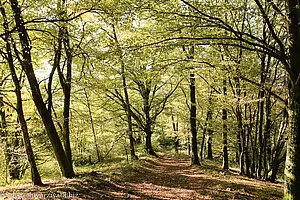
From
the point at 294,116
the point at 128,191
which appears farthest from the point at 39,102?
the point at 294,116

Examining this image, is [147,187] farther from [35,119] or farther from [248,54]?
[35,119]

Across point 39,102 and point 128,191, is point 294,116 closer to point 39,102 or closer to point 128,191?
point 128,191

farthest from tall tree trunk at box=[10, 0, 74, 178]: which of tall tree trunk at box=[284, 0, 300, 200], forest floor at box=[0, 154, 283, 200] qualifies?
tall tree trunk at box=[284, 0, 300, 200]

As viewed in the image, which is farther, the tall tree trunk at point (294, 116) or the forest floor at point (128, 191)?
the forest floor at point (128, 191)

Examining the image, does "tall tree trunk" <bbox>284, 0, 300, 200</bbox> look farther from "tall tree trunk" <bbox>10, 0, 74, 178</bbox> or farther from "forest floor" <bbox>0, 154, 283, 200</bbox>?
"tall tree trunk" <bbox>10, 0, 74, 178</bbox>

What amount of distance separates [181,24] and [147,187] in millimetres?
6902

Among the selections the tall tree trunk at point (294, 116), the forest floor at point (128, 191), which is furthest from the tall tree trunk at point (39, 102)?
the tall tree trunk at point (294, 116)

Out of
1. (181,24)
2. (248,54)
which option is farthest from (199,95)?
(181,24)

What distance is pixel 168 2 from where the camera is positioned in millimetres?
7703

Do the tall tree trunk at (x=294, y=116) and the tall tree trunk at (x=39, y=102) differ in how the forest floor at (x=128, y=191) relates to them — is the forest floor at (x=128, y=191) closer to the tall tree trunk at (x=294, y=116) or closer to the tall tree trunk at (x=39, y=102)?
the tall tree trunk at (x=39, y=102)

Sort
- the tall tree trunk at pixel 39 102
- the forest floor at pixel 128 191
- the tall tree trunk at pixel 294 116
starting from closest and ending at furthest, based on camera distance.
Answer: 1. the tall tree trunk at pixel 294 116
2. the forest floor at pixel 128 191
3. the tall tree trunk at pixel 39 102

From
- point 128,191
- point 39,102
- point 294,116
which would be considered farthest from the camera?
point 39,102

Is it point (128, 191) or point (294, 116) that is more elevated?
point (294, 116)

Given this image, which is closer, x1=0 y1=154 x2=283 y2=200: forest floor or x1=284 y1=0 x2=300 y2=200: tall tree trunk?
x1=284 y1=0 x2=300 y2=200: tall tree trunk
